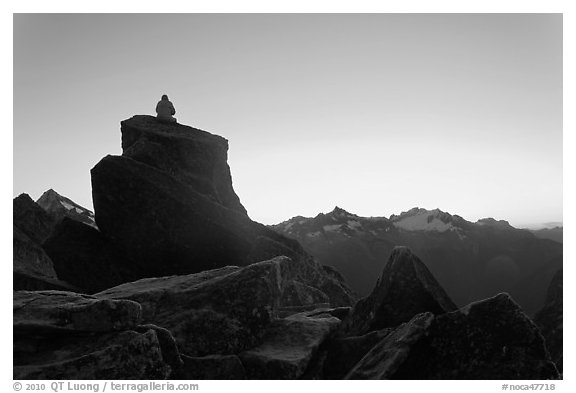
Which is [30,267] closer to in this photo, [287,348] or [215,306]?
[215,306]

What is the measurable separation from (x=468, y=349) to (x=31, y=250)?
1084 inches

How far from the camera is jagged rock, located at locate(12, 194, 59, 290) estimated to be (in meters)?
25.0

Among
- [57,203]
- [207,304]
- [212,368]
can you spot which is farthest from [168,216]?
[57,203]

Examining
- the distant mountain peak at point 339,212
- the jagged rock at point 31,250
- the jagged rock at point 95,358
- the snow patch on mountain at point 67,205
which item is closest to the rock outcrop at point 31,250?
the jagged rock at point 31,250

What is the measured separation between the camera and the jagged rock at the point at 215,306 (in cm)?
1404

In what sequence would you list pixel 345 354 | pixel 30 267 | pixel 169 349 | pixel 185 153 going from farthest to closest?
pixel 185 153
pixel 30 267
pixel 345 354
pixel 169 349

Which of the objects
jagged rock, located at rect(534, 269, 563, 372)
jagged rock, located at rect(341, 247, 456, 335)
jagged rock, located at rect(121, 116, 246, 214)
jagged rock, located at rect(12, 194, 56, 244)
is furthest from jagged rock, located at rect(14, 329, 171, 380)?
jagged rock, located at rect(12, 194, 56, 244)

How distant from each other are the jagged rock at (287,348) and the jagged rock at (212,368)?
331 mm

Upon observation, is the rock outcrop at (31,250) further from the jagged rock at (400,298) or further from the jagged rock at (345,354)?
the jagged rock at (400,298)

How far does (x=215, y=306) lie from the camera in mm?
14844

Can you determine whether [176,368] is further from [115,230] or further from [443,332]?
[115,230]

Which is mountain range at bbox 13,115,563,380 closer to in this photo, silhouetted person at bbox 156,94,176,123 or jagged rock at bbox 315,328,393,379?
jagged rock at bbox 315,328,393,379

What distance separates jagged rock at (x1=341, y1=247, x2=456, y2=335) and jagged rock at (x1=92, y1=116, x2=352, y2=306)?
13563 millimetres

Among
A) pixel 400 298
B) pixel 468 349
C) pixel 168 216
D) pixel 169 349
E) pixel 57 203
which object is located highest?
pixel 57 203
